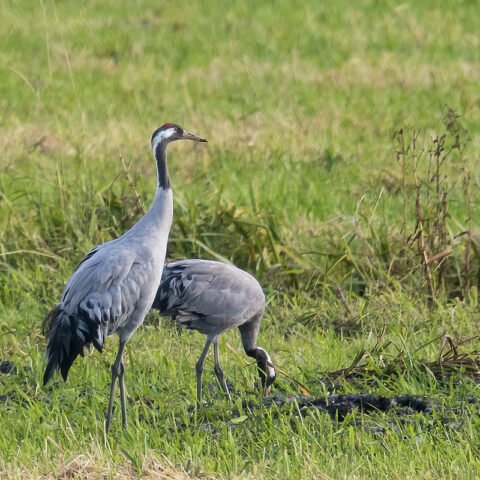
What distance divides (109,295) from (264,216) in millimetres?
2589

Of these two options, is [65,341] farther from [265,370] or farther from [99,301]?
[265,370]

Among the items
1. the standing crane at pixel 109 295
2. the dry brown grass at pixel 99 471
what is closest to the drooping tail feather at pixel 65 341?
the standing crane at pixel 109 295

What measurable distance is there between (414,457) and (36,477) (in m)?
1.46

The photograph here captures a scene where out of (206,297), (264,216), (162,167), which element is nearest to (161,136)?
(162,167)

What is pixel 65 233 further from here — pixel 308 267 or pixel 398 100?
pixel 398 100

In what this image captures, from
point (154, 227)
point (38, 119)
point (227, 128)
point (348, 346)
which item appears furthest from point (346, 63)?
point (154, 227)

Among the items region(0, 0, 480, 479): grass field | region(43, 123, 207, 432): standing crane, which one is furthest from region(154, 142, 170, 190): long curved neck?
region(0, 0, 480, 479): grass field

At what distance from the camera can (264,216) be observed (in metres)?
8.42

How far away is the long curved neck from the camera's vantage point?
20.3ft

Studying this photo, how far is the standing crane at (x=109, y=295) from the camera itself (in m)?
5.96

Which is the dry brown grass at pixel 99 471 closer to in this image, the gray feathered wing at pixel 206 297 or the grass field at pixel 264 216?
the grass field at pixel 264 216

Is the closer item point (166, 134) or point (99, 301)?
point (99, 301)

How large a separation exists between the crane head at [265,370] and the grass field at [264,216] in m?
0.07

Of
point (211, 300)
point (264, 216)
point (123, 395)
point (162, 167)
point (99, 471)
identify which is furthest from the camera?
point (264, 216)
